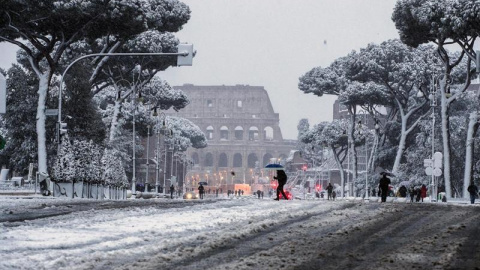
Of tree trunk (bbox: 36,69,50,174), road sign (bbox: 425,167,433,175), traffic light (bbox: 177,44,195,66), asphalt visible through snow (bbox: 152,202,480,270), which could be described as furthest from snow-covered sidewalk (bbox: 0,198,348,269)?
road sign (bbox: 425,167,433,175)

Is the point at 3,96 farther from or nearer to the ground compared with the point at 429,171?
farther from the ground

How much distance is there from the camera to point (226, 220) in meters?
19.0

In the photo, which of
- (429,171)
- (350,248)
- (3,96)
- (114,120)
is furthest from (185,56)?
(114,120)

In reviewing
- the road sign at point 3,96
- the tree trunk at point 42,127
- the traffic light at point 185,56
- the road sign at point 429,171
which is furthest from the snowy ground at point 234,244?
the road sign at point 429,171

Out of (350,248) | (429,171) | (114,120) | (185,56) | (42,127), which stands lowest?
(350,248)

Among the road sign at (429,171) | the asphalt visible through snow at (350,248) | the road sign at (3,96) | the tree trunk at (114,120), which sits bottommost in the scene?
the asphalt visible through snow at (350,248)

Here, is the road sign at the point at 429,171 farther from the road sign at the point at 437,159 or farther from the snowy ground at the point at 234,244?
the snowy ground at the point at 234,244

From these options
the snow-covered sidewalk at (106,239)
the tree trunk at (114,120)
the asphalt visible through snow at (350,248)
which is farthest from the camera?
the tree trunk at (114,120)

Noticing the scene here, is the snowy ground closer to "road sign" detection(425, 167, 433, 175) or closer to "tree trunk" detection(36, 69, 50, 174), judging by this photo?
"tree trunk" detection(36, 69, 50, 174)

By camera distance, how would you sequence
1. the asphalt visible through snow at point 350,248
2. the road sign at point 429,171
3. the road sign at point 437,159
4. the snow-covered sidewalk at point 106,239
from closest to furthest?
the asphalt visible through snow at point 350,248
the snow-covered sidewalk at point 106,239
the road sign at point 429,171
the road sign at point 437,159

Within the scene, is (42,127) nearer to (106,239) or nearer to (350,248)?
(106,239)

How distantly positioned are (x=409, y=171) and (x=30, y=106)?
3025cm

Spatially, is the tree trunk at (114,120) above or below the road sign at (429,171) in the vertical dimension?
above

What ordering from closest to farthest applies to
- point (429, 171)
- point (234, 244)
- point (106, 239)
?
point (234, 244) → point (106, 239) → point (429, 171)
